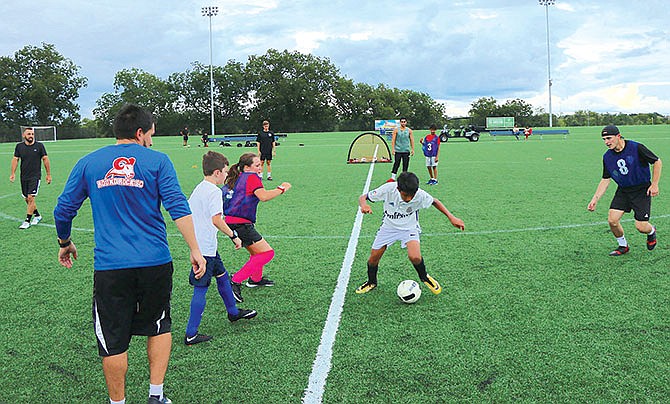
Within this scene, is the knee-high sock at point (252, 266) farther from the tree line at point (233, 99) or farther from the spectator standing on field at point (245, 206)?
the tree line at point (233, 99)

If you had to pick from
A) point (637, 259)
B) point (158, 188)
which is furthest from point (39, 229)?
point (637, 259)

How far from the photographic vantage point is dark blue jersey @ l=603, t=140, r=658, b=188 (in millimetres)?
7500

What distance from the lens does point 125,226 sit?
345 cm

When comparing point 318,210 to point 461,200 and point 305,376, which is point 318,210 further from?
point 305,376

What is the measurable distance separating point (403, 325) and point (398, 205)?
4.55 ft

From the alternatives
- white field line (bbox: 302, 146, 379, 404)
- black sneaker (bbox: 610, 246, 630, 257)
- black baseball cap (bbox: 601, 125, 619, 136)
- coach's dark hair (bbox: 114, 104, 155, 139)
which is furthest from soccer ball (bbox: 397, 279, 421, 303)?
black baseball cap (bbox: 601, 125, 619, 136)

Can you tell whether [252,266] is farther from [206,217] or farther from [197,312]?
[206,217]

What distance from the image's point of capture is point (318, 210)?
40.7 ft

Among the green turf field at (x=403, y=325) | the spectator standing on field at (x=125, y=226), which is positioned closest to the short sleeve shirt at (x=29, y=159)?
the green turf field at (x=403, y=325)

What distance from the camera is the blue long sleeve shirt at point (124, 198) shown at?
11.2 feet

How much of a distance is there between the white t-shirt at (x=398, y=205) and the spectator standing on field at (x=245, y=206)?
3.39 feet

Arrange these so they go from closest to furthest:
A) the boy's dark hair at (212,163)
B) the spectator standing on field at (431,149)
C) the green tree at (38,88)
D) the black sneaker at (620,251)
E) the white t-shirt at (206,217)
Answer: the white t-shirt at (206,217), the boy's dark hair at (212,163), the black sneaker at (620,251), the spectator standing on field at (431,149), the green tree at (38,88)

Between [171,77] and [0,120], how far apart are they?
90.4ft

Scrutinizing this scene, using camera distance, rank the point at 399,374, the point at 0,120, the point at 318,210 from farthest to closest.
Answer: the point at 0,120
the point at 318,210
the point at 399,374
